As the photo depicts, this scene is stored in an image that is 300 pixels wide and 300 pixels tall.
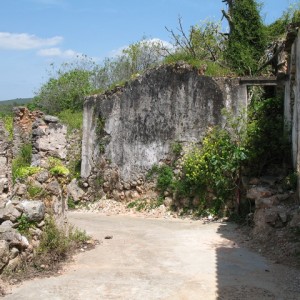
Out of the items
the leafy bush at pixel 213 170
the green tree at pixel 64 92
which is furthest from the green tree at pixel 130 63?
the leafy bush at pixel 213 170

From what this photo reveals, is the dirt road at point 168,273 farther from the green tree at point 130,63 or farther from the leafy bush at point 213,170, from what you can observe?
the green tree at point 130,63

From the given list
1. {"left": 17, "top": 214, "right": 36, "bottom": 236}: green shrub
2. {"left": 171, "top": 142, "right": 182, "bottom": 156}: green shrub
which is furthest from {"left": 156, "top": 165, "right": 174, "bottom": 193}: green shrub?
{"left": 17, "top": 214, "right": 36, "bottom": 236}: green shrub

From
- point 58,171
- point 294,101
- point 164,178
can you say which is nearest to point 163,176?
point 164,178

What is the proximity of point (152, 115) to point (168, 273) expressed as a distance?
22.7 feet

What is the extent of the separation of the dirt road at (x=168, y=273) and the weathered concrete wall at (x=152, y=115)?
378cm

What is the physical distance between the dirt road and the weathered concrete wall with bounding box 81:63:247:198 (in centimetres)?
378

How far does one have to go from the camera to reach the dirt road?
5.86 m

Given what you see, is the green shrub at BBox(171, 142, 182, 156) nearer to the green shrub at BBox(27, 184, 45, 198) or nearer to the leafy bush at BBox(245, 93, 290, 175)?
the leafy bush at BBox(245, 93, 290, 175)

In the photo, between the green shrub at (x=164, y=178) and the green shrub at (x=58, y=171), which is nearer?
the green shrub at (x=58, y=171)

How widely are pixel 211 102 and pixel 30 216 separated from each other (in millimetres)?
6666

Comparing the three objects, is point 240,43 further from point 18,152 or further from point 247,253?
point 18,152

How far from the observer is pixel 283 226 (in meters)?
8.45

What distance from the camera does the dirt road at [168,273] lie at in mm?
5855

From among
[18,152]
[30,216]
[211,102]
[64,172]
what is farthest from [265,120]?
[18,152]
